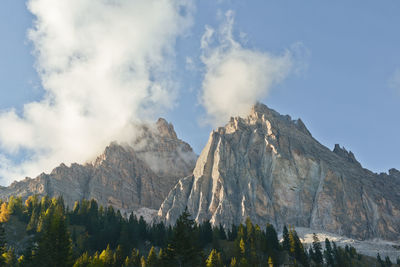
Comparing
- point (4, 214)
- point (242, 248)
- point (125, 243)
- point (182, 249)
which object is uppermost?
point (4, 214)

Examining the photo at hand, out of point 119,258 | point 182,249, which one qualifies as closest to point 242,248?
point 119,258

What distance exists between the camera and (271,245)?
117 metres

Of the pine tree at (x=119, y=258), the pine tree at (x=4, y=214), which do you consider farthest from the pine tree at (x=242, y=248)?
the pine tree at (x=4, y=214)

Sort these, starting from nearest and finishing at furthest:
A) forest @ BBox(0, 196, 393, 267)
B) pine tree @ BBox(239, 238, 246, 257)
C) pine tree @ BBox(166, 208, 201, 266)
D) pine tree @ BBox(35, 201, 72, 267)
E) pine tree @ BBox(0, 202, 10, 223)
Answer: pine tree @ BBox(166, 208, 201, 266)
pine tree @ BBox(35, 201, 72, 267)
forest @ BBox(0, 196, 393, 267)
pine tree @ BBox(239, 238, 246, 257)
pine tree @ BBox(0, 202, 10, 223)

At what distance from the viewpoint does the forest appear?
65562 millimetres

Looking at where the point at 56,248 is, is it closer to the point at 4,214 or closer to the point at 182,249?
the point at 182,249

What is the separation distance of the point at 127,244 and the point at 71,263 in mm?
51212

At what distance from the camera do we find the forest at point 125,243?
65.6 m

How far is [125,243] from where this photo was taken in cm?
11612

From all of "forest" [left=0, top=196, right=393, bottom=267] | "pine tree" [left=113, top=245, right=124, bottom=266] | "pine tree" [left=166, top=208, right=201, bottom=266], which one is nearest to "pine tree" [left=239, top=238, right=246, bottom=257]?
"forest" [left=0, top=196, right=393, bottom=267]

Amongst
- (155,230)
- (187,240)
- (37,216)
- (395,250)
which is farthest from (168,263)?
(395,250)

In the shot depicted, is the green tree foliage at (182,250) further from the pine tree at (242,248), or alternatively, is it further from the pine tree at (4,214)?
the pine tree at (4,214)

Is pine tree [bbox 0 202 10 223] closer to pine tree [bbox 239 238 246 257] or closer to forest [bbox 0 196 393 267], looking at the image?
forest [bbox 0 196 393 267]

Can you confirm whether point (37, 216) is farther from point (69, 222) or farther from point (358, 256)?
point (358, 256)
